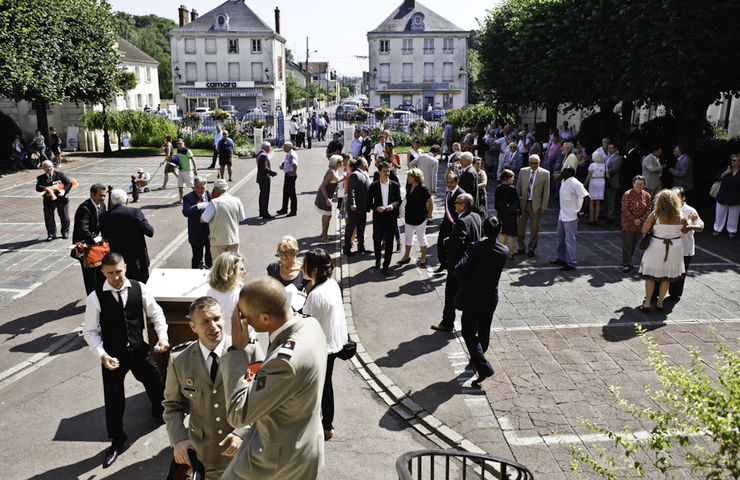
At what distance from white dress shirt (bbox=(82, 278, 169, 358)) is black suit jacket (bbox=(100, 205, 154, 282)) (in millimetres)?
2867

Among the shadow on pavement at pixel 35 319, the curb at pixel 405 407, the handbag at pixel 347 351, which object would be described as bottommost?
the curb at pixel 405 407

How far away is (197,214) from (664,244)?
7.23 meters

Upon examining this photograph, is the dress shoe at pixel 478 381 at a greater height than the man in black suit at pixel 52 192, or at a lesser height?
lesser

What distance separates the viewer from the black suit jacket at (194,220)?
31.7 ft

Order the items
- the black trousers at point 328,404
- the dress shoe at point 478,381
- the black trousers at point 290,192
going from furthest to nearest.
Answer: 1. the black trousers at point 290,192
2. the dress shoe at point 478,381
3. the black trousers at point 328,404

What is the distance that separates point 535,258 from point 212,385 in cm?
926

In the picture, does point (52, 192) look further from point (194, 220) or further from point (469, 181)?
point (469, 181)

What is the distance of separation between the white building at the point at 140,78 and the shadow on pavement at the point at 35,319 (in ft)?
143

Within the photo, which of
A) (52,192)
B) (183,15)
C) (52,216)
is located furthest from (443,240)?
(183,15)

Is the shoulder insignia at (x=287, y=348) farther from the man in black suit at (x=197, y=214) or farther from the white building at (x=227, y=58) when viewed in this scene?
the white building at (x=227, y=58)

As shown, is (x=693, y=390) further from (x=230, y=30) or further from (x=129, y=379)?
(x=230, y=30)

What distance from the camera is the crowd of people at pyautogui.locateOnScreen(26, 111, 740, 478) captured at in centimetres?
316

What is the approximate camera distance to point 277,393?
298cm

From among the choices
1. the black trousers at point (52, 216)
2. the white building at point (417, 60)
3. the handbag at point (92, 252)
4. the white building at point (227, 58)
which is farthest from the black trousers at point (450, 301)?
the white building at point (417, 60)
